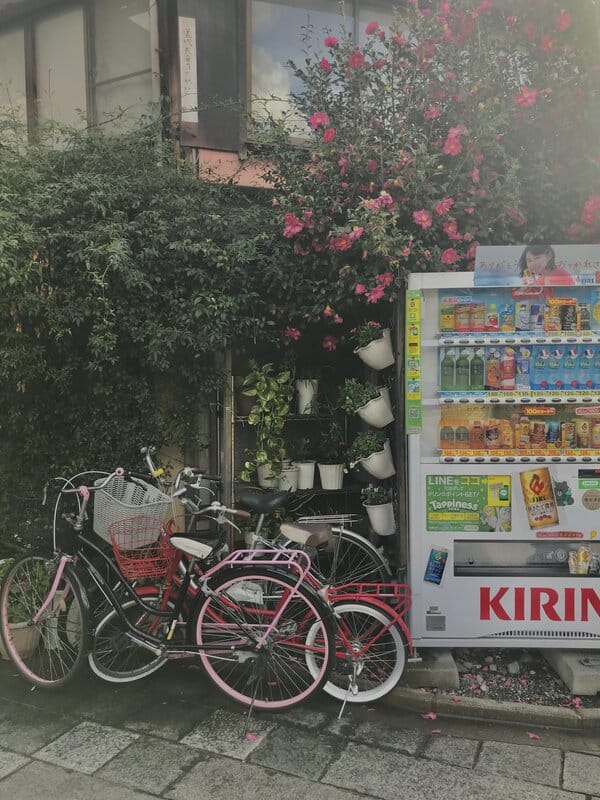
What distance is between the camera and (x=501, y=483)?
4.14 m

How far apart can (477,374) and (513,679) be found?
83.3 inches

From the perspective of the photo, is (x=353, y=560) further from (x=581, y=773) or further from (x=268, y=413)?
(x=581, y=773)

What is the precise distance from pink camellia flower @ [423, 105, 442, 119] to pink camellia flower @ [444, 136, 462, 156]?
0.78 feet

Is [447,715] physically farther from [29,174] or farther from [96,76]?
[96,76]

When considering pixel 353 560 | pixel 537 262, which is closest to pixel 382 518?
pixel 353 560

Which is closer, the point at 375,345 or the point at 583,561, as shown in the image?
the point at 583,561

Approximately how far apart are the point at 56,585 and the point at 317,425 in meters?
2.81

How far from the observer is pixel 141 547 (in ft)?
13.2

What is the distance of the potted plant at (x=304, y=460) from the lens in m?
5.48

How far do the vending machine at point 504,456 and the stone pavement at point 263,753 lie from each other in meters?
0.70

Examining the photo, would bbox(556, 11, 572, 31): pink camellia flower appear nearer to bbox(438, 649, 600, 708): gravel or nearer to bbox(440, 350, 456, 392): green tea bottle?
bbox(440, 350, 456, 392): green tea bottle

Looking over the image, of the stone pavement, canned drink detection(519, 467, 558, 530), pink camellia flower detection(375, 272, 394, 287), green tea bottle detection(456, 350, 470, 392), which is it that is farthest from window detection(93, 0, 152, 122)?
the stone pavement

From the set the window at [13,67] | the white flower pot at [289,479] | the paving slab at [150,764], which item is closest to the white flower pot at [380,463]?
the white flower pot at [289,479]

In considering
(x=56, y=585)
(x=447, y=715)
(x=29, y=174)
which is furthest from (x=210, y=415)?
(x=447, y=715)
